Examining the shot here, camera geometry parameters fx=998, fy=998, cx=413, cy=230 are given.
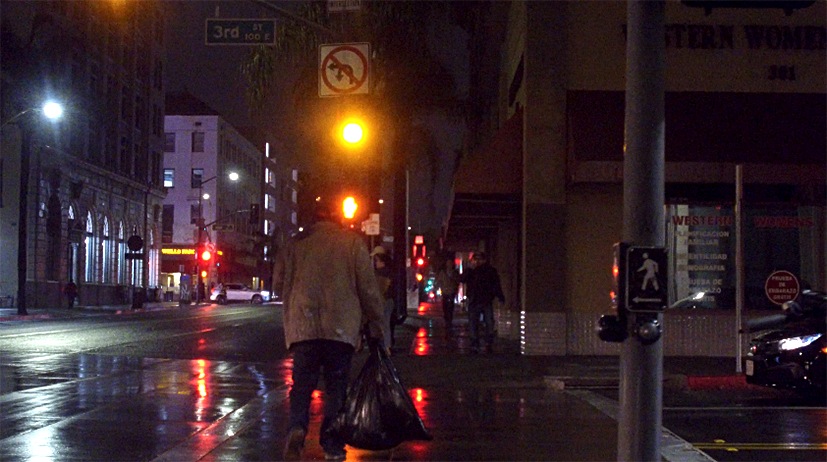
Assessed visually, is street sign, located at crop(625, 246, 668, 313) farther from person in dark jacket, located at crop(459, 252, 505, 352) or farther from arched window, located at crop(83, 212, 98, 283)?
arched window, located at crop(83, 212, 98, 283)

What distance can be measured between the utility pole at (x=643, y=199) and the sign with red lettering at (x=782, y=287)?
401 inches

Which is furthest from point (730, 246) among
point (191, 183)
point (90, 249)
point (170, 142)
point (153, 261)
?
point (170, 142)

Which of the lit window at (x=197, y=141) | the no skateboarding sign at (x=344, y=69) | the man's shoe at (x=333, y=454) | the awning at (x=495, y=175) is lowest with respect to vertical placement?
the man's shoe at (x=333, y=454)

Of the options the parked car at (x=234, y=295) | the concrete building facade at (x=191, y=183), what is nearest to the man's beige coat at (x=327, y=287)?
the parked car at (x=234, y=295)

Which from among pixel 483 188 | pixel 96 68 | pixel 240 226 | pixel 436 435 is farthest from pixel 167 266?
pixel 436 435

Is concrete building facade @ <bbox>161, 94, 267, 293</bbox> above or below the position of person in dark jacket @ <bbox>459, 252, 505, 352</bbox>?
above

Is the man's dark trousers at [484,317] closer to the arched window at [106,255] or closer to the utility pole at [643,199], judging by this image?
the utility pole at [643,199]

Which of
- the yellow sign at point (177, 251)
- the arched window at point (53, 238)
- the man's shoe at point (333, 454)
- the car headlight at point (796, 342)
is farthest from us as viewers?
the yellow sign at point (177, 251)

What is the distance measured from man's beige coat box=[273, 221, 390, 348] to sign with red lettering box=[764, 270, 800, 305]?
989cm

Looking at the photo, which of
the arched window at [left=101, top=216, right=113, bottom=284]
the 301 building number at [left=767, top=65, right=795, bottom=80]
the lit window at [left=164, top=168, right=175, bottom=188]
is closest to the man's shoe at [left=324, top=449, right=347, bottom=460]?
the 301 building number at [left=767, top=65, right=795, bottom=80]

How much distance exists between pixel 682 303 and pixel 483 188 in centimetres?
408

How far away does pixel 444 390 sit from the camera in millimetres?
12859

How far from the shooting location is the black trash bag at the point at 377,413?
6.83m

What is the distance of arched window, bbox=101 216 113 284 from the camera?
6119 centimetres
